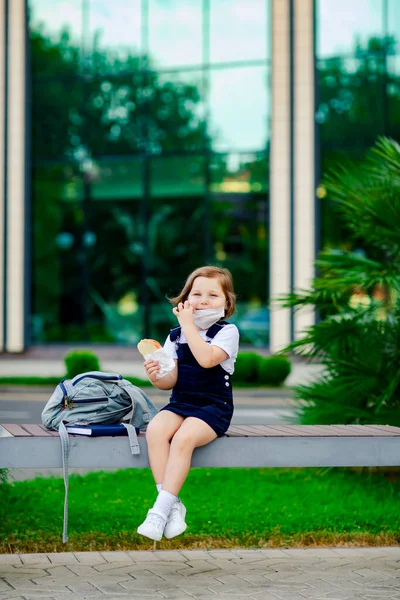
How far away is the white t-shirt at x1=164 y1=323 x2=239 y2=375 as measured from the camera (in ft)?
13.8

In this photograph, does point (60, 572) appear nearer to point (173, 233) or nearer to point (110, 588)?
point (110, 588)

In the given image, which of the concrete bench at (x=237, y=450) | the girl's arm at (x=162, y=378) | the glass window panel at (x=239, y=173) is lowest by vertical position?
the concrete bench at (x=237, y=450)

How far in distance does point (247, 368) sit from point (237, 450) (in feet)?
38.7

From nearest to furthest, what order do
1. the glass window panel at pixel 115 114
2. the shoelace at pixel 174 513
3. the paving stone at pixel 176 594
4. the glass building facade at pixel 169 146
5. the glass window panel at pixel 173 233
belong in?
the paving stone at pixel 176 594, the shoelace at pixel 174 513, the glass building facade at pixel 169 146, the glass window panel at pixel 173 233, the glass window panel at pixel 115 114

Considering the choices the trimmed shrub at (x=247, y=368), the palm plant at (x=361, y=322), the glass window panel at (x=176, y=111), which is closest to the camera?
the palm plant at (x=361, y=322)

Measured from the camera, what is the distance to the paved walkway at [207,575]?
3816 millimetres

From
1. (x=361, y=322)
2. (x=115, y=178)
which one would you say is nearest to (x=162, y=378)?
(x=361, y=322)

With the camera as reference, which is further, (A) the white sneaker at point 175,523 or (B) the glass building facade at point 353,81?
(B) the glass building facade at point 353,81

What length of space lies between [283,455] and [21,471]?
3.54m

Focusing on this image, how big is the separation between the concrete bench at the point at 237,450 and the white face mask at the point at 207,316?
0.51 meters

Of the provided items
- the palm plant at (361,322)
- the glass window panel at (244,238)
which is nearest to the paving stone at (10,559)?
the palm plant at (361,322)

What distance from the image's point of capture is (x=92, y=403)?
4.15 meters

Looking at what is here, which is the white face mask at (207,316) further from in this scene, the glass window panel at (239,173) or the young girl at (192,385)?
the glass window panel at (239,173)

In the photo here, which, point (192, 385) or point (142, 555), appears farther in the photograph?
point (142, 555)
